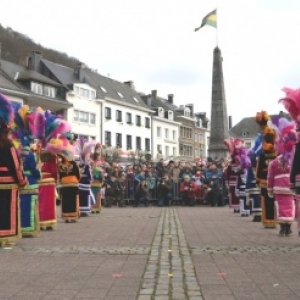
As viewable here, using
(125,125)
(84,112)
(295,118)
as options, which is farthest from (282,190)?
(125,125)

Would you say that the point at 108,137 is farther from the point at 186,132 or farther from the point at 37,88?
the point at 186,132

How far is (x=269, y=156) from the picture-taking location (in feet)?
39.5

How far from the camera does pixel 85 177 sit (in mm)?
16125

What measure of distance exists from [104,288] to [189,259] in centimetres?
211

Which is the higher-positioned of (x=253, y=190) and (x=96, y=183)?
(x=96, y=183)

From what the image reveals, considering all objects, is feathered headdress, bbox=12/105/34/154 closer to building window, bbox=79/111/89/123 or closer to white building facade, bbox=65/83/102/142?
white building facade, bbox=65/83/102/142

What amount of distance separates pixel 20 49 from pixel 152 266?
66207 mm

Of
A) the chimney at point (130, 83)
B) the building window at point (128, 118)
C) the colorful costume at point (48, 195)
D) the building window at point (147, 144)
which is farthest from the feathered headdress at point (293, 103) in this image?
the chimney at point (130, 83)

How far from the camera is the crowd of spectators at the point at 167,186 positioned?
2295 centimetres

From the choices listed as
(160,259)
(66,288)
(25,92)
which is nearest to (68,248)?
(160,259)

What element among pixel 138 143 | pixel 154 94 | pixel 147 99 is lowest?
pixel 138 143

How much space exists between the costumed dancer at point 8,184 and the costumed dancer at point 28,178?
131 centimetres

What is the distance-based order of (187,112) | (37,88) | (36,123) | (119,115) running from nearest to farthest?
(36,123) → (37,88) → (119,115) → (187,112)

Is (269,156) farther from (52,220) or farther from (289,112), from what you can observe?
(52,220)
